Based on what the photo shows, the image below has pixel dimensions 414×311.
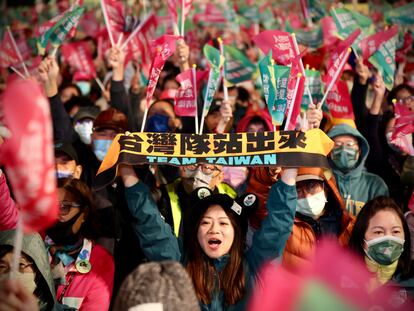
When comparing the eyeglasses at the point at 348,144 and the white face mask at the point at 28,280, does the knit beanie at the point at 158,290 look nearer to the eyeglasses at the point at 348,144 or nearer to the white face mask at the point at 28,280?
the white face mask at the point at 28,280

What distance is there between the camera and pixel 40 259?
3.96 m

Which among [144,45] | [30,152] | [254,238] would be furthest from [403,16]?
[30,152]

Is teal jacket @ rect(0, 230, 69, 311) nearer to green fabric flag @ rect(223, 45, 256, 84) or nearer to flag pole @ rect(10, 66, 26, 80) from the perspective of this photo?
green fabric flag @ rect(223, 45, 256, 84)

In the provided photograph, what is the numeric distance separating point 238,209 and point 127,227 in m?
1.14

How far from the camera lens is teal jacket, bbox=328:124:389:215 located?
5.32 m

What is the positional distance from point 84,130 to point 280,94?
225 cm

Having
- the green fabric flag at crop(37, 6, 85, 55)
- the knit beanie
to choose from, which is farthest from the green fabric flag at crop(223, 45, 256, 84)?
the knit beanie

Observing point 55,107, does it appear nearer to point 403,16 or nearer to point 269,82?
point 269,82

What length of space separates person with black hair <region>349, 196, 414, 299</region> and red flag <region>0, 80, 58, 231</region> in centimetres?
211

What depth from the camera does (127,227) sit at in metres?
5.05

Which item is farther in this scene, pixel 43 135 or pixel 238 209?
pixel 238 209

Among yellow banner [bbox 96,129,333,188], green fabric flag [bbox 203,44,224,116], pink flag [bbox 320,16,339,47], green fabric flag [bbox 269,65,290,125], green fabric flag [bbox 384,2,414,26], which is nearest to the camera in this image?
yellow banner [bbox 96,129,333,188]

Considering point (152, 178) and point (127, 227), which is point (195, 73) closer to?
point (152, 178)

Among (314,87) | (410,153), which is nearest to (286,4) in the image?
(314,87)
